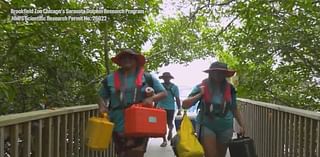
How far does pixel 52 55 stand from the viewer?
6.35 meters

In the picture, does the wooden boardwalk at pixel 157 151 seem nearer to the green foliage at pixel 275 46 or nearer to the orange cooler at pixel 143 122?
the green foliage at pixel 275 46

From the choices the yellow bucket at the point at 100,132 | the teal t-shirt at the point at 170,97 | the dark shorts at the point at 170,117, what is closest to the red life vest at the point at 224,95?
the yellow bucket at the point at 100,132

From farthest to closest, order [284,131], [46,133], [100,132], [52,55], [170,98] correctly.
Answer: [170,98], [52,55], [284,131], [100,132], [46,133]

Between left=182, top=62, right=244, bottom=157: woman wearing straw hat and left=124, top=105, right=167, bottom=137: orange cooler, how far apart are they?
0.91 metres

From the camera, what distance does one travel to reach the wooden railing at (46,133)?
10.1ft

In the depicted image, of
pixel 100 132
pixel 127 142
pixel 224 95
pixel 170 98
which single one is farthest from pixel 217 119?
pixel 170 98

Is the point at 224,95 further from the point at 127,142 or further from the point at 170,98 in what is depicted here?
the point at 170,98

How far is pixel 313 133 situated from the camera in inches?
157

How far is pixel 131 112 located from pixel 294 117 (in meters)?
1.69

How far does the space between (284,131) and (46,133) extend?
257 centimetres

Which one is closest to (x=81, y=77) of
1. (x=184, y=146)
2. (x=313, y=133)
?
(x=184, y=146)

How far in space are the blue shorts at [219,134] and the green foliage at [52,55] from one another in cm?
191

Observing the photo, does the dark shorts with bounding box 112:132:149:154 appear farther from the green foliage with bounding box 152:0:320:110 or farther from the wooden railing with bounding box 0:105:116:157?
the green foliage with bounding box 152:0:320:110

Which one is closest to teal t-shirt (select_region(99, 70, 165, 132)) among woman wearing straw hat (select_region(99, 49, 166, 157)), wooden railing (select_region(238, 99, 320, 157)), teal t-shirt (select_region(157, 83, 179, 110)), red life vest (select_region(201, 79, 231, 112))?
woman wearing straw hat (select_region(99, 49, 166, 157))
